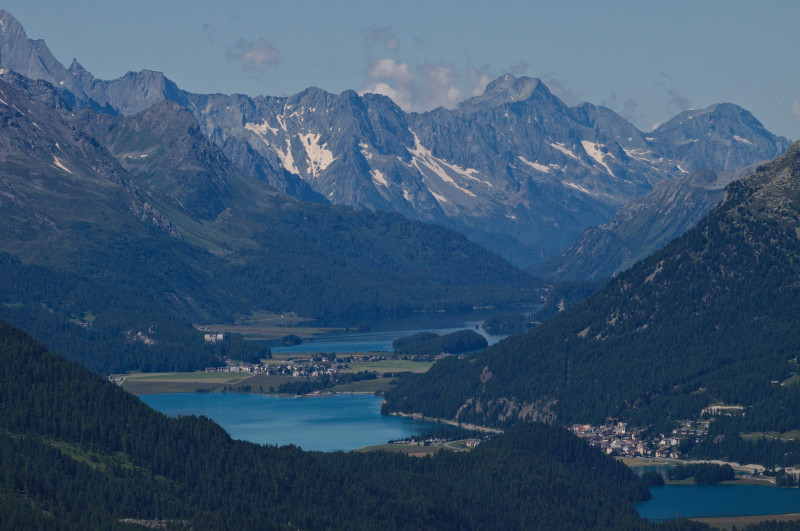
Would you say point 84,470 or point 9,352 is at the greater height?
point 9,352

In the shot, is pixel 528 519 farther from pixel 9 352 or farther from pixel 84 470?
pixel 9 352

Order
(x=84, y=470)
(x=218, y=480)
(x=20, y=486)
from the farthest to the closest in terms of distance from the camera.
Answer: (x=218, y=480), (x=84, y=470), (x=20, y=486)

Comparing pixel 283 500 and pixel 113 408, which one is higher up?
pixel 113 408

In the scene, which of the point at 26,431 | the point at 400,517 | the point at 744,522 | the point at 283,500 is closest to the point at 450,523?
the point at 400,517

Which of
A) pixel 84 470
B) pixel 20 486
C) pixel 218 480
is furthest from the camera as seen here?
pixel 218 480

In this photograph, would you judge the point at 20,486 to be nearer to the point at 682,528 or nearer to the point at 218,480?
the point at 218,480

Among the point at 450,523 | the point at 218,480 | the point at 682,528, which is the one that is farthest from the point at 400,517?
the point at 682,528

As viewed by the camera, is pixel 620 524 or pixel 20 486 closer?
pixel 20 486

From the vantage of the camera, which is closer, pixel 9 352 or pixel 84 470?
pixel 84 470
